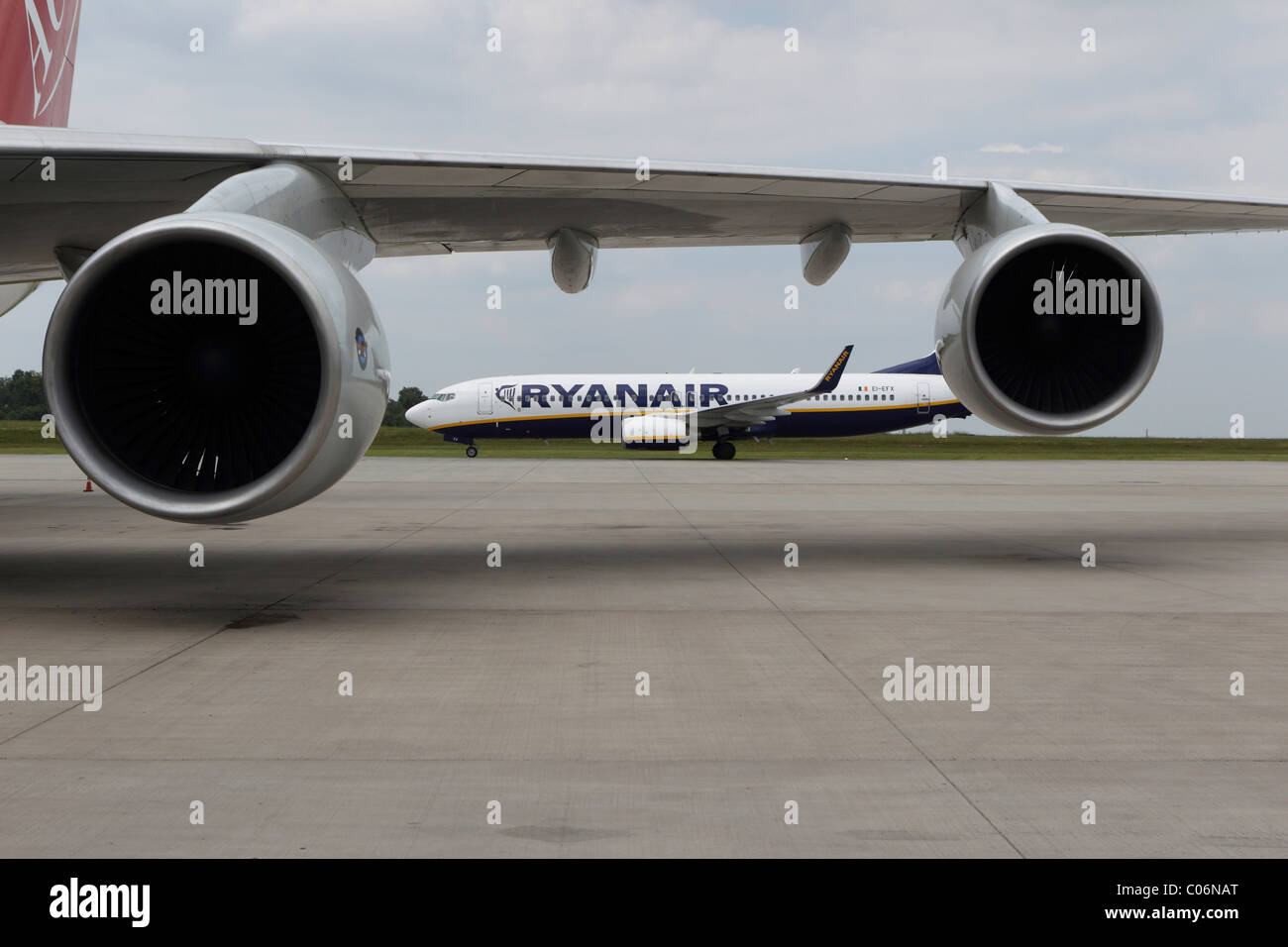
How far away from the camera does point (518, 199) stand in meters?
8.78

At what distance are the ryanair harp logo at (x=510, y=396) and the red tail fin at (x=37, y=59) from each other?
92.1 ft

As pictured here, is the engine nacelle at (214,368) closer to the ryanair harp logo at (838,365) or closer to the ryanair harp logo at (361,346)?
the ryanair harp logo at (361,346)

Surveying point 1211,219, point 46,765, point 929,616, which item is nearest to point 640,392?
point 1211,219

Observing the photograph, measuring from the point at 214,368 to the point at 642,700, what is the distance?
3513 mm

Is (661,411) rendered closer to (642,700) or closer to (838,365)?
(838,365)

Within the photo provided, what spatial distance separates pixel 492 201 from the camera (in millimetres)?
8867

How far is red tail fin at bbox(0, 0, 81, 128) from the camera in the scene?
8859mm

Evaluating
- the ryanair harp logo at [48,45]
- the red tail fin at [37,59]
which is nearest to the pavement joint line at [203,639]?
the red tail fin at [37,59]

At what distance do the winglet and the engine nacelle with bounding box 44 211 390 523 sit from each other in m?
32.6

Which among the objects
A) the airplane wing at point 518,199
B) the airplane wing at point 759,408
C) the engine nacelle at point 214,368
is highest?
the airplane wing at point 759,408

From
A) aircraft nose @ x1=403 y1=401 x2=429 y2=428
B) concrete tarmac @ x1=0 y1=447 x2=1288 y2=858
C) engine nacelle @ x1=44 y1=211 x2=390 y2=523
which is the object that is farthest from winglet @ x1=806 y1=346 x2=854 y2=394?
engine nacelle @ x1=44 y1=211 x2=390 y2=523

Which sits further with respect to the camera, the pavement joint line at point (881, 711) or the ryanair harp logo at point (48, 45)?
the ryanair harp logo at point (48, 45)

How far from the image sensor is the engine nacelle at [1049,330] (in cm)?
830
